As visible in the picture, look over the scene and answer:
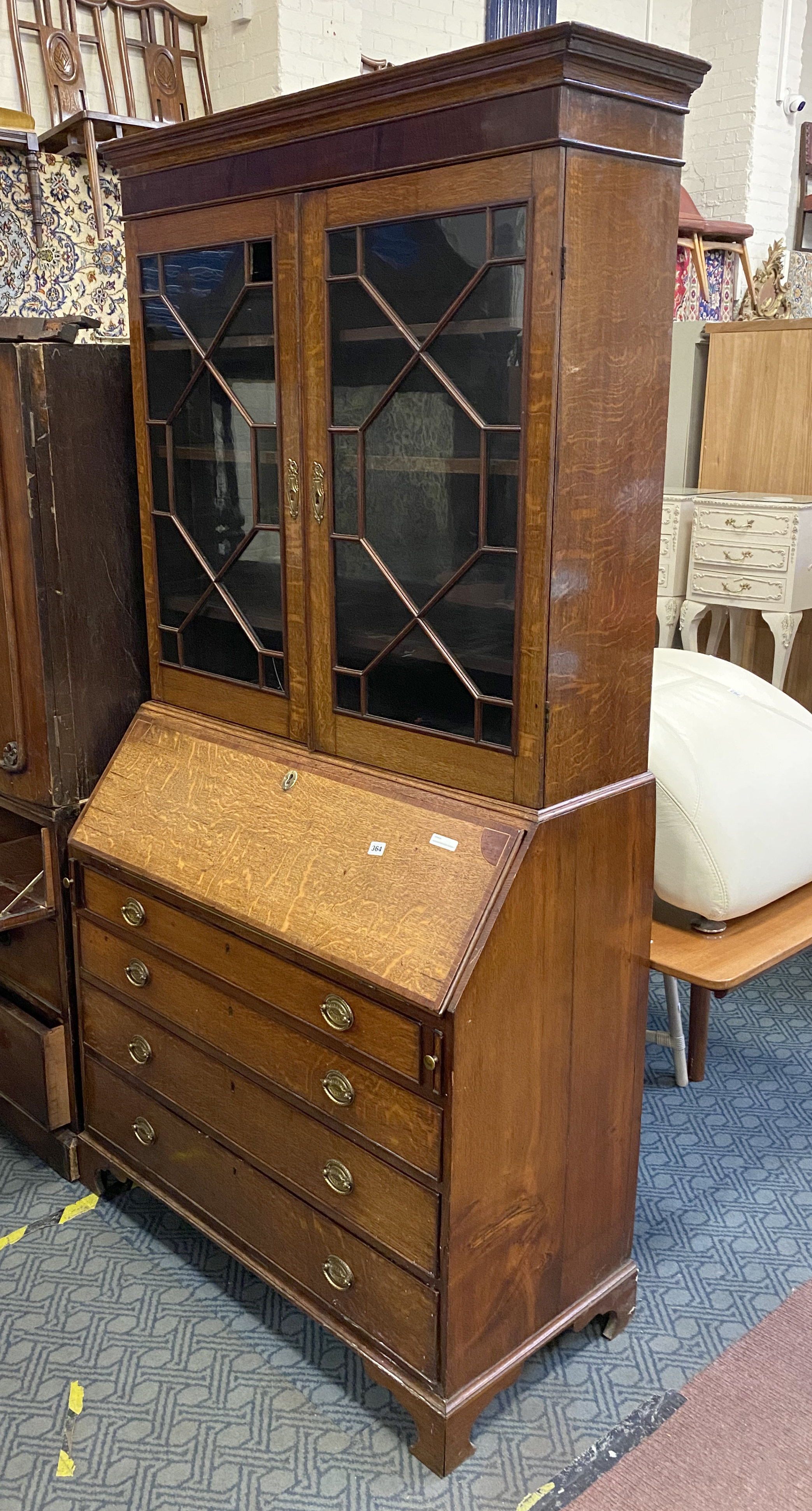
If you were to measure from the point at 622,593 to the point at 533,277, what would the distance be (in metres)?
0.43

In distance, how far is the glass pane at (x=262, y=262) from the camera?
174cm

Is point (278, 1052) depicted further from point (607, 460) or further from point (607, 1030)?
point (607, 460)

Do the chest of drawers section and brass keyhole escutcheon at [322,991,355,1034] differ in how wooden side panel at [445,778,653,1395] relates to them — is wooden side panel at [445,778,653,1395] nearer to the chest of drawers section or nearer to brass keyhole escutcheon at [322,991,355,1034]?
brass keyhole escutcheon at [322,991,355,1034]

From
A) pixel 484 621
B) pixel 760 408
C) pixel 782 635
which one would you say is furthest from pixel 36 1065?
pixel 760 408

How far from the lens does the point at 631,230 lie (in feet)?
4.83

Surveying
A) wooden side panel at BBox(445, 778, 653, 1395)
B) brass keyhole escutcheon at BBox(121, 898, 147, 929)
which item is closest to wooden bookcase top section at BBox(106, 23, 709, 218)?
wooden side panel at BBox(445, 778, 653, 1395)

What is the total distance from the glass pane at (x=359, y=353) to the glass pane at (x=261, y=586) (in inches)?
10.5

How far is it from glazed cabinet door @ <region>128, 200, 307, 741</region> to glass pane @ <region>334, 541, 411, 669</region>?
0.08 meters

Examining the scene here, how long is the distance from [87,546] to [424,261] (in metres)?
0.87

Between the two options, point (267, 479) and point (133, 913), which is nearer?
point (267, 479)

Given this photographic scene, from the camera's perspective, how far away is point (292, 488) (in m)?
1.79

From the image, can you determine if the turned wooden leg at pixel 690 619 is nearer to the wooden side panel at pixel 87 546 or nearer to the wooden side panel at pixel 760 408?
the wooden side panel at pixel 760 408

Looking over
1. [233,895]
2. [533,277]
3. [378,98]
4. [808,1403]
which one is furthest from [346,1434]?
[378,98]

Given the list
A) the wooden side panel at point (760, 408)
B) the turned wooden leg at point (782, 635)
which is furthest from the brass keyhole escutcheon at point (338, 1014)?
the wooden side panel at point (760, 408)
